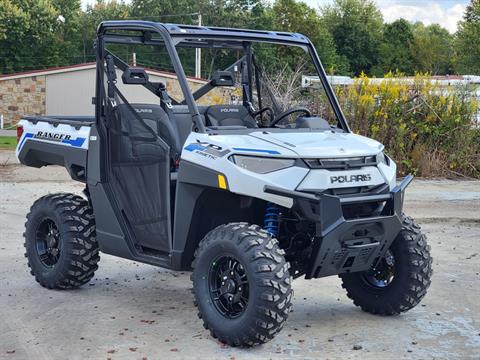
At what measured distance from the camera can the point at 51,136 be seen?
287 inches

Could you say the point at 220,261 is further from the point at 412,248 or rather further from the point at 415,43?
the point at 415,43

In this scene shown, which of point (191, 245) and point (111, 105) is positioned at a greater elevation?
point (111, 105)

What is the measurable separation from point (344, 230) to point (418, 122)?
1197 centimetres

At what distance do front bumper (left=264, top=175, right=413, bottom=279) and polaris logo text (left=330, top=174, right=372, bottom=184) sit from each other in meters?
0.13

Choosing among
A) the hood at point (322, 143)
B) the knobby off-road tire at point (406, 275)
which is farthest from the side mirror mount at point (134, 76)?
the knobby off-road tire at point (406, 275)

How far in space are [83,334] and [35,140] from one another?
2.38 m

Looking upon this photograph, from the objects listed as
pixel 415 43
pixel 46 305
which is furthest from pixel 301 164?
pixel 415 43

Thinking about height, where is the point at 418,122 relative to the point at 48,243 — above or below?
above

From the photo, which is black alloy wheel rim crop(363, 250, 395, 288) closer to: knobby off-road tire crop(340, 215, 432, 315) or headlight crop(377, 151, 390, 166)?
knobby off-road tire crop(340, 215, 432, 315)

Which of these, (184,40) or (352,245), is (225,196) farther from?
(184,40)

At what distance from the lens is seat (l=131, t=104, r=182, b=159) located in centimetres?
620

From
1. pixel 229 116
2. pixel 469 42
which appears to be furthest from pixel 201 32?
pixel 469 42

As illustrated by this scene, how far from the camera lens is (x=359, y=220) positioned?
547 cm

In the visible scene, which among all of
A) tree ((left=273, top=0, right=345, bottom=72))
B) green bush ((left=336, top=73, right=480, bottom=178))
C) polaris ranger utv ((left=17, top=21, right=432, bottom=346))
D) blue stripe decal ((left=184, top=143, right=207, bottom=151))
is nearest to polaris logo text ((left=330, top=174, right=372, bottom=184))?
polaris ranger utv ((left=17, top=21, right=432, bottom=346))
